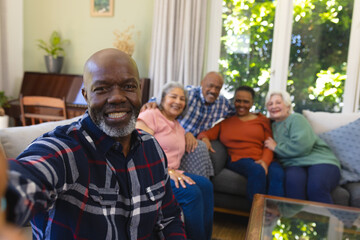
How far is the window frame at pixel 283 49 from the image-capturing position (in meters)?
3.45

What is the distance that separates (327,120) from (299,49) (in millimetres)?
1038

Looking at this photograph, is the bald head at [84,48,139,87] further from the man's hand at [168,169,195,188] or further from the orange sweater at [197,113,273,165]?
the orange sweater at [197,113,273,165]

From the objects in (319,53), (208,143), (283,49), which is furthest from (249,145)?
(319,53)

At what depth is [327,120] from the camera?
296 centimetres

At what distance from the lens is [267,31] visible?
3727 millimetres

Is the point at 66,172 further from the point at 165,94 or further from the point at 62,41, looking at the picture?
the point at 62,41

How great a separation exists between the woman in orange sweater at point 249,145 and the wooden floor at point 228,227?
0.93ft

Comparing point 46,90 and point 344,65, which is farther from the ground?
point 344,65

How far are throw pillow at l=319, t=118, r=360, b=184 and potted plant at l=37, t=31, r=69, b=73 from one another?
9.93ft

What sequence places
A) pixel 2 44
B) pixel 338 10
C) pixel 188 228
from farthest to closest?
pixel 2 44 → pixel 338 10 → pixel 188 228

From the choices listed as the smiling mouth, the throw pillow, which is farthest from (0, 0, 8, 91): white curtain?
the smiling mouth

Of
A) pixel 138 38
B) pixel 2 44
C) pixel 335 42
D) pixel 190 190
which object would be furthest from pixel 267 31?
pixel 2 44

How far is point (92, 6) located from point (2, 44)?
3.75 ft

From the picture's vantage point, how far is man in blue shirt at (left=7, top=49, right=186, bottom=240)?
862 mm
